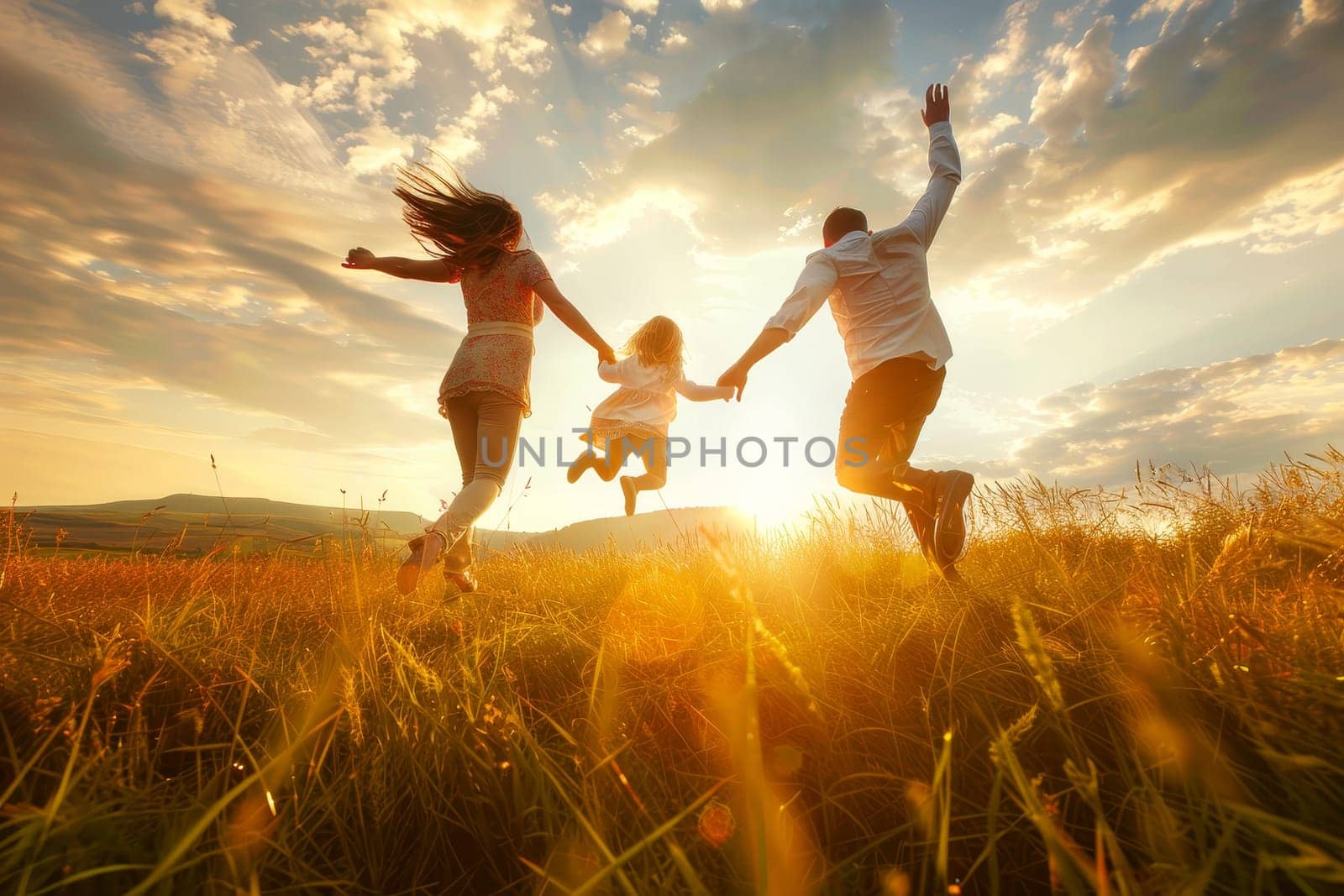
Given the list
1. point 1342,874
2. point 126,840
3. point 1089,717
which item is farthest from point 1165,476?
point 126,840

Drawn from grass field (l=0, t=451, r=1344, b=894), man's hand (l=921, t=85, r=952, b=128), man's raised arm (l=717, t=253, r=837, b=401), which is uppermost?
man's hand (l=921, t=85, r=952, b=128)

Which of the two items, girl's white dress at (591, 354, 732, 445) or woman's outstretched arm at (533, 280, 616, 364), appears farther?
girl's white dress at (591, 354, 732, 445)

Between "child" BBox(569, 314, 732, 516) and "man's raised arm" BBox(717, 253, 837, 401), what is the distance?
6.12 feet

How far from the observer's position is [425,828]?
4.12 feet

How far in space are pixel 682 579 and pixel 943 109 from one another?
4098mm

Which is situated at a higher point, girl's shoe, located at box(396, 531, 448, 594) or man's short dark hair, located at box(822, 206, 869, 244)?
man's short dark hair, located at box(822, 206, 869, 244)

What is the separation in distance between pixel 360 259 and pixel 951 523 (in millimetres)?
4862

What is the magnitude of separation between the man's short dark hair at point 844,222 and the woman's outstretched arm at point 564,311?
2.01 metres

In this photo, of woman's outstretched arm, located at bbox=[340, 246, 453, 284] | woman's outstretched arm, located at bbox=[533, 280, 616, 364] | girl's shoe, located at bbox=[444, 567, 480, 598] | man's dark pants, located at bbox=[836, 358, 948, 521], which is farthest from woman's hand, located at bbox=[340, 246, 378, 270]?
man's dark pants, located at bbox=[836, 358, 948, 521]

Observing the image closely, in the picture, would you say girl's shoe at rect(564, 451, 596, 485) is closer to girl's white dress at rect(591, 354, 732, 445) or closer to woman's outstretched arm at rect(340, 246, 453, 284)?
girl's white dress at rect(591, 354, 732, 445)

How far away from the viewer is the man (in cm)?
390

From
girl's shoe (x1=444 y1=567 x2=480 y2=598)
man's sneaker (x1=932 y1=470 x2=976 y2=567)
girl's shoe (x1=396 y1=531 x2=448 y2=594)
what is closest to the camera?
man's sneaker (x1=932 y1=470 x2=976 y2=567)

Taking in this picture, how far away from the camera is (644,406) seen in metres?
6.01

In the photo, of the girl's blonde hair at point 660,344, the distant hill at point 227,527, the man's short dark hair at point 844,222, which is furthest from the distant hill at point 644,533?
the man's short dark hair at point 844,222
